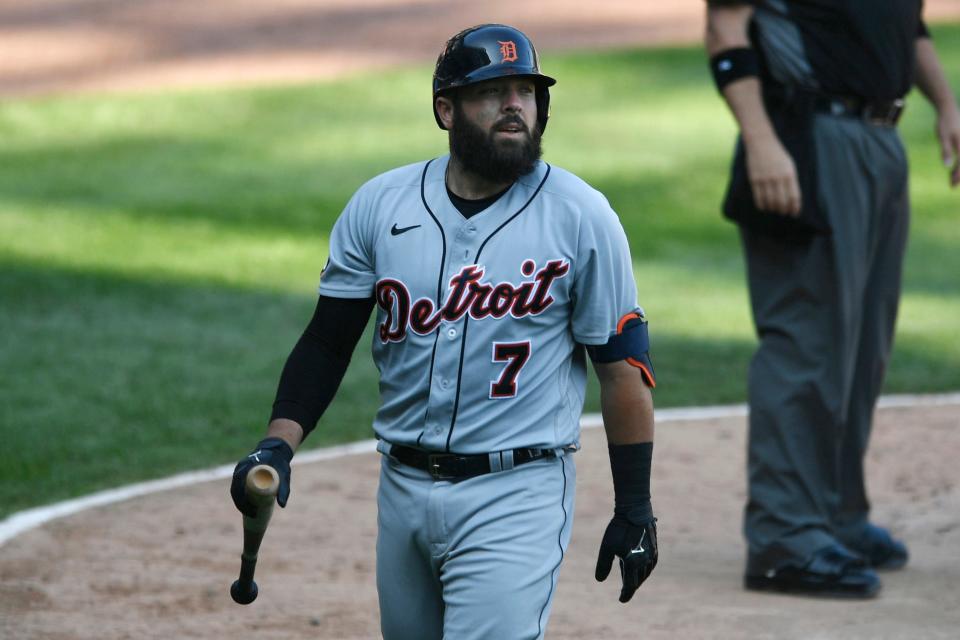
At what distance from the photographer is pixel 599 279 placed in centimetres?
382

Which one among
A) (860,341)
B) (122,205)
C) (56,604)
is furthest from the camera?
(122,205)

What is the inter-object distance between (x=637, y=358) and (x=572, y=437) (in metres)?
0.24

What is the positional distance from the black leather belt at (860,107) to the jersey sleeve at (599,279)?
1.90 m

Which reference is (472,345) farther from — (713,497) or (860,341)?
(713,497)

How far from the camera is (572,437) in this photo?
3.95 metres

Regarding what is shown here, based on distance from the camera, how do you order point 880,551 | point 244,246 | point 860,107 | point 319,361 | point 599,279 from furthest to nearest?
point 244,246 < point 880,551 < point 860,107 < point 319,361 < point 599,279

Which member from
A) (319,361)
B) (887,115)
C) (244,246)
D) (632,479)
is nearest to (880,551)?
(887,115)

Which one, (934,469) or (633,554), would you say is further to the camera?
(934,469)

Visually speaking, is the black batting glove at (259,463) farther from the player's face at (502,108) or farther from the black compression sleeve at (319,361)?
the player's face at (502,108)

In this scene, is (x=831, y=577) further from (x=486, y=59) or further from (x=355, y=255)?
(x=486, y=59)

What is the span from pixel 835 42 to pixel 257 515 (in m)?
2.72

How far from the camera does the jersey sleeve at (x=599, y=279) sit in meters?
3.83

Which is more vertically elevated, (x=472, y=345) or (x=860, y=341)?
(x=472, y=345)

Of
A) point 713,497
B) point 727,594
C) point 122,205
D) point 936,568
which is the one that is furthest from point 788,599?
point 122,205
